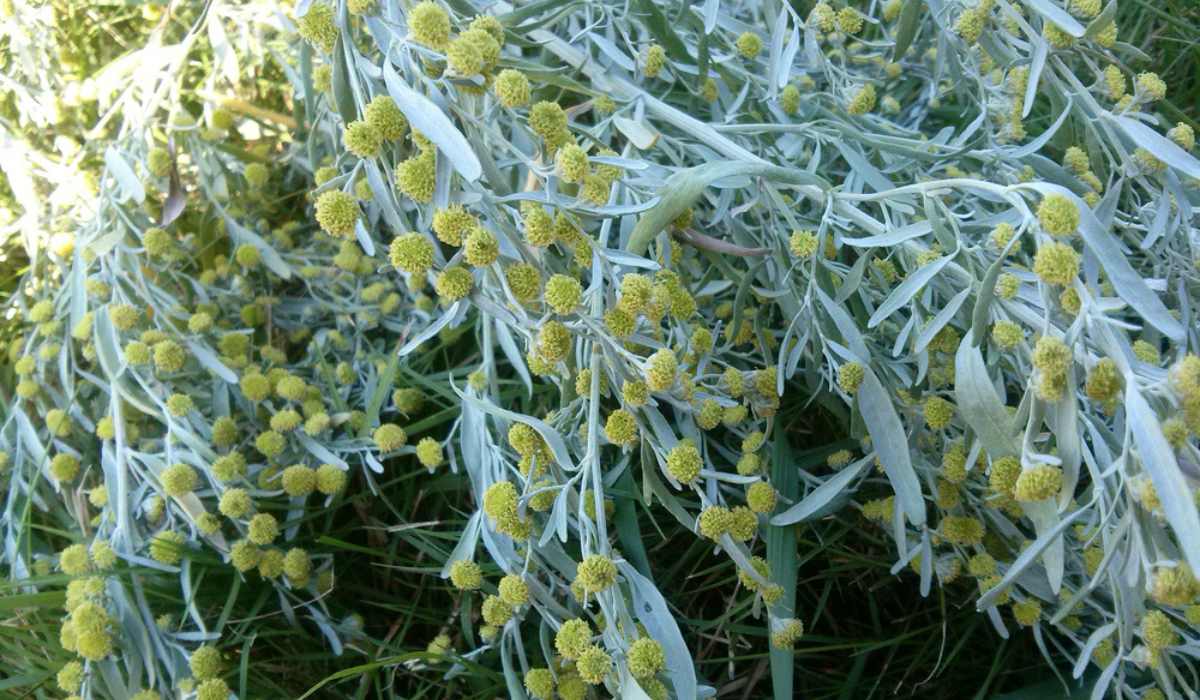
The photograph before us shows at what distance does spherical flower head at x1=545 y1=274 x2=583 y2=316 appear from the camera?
87 centimetres

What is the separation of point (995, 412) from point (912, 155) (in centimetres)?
43

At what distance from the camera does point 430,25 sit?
2.77ft

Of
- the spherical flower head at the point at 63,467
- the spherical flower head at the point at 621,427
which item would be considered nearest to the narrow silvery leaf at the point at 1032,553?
the spherical flower head at the point at 621,427

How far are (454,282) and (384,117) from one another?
0.15 m

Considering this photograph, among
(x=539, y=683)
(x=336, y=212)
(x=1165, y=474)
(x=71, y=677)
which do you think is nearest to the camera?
(x=1165, y=474)

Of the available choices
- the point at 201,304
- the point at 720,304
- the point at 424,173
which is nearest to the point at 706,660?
the point at 720,304

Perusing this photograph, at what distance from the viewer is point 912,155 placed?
1.20 metres

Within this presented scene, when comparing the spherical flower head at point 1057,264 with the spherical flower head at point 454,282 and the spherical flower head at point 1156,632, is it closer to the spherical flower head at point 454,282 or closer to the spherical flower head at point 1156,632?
the spherical flower head at point 1156,632

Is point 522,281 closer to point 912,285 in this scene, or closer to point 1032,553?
point 912,285

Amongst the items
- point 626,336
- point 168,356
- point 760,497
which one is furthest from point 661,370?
point 168,356

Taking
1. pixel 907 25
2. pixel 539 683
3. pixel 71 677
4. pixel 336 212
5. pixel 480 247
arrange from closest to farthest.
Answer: pixel 480 247 → pixel 336 212 → pixel 539 683 → pixel 71 677 → pixel 907 25

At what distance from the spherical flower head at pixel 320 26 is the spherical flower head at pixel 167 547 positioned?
60 cm

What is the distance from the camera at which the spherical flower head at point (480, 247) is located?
2.74 feet

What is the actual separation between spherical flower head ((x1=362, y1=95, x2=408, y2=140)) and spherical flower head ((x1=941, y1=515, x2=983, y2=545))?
2.11 ft
